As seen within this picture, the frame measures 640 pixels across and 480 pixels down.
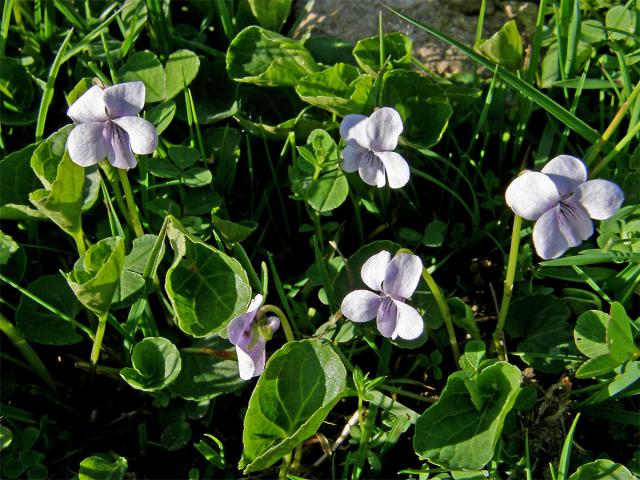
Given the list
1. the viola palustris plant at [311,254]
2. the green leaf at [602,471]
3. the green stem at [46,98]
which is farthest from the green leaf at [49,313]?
the green leaf at [602,471]

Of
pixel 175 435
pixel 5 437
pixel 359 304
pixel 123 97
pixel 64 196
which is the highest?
pixel 123 97

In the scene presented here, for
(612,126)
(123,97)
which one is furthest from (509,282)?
(123,97)

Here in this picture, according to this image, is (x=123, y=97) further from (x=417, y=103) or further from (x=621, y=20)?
(x=621, y=20)

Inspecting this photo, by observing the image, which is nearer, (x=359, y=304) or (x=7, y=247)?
(x=359, y=304)

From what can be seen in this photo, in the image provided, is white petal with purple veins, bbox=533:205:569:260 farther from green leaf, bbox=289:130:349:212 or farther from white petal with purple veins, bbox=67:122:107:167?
white petal with purple veins, bbox=67:122:107:167

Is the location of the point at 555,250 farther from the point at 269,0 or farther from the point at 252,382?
the point at 269,0

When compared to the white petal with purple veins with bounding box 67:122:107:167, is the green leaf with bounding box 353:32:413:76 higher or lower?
lower

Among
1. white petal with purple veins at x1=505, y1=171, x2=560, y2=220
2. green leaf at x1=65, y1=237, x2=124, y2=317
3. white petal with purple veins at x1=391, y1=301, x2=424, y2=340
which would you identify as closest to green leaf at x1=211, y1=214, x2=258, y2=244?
green leaf at x1=65, y1=237, x2=124, y2=317
